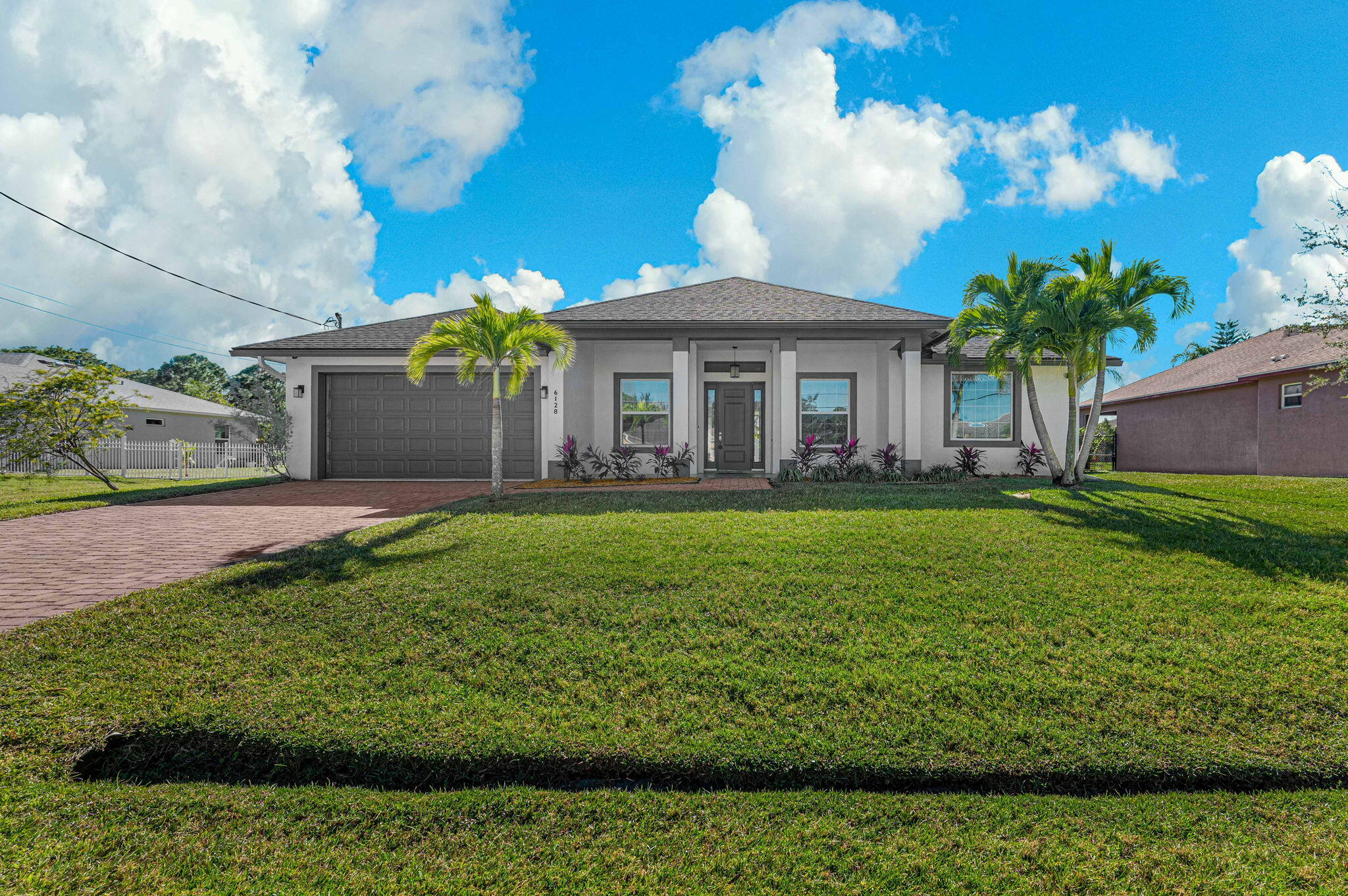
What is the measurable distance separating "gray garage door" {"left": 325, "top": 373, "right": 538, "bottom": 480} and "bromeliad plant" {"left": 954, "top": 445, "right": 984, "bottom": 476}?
10.2 metres

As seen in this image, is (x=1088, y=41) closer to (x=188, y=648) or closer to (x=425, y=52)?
(x=425, y=52)

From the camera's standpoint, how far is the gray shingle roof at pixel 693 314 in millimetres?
12336

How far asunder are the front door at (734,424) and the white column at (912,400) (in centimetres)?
328

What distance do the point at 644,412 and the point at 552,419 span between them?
6.88 feet

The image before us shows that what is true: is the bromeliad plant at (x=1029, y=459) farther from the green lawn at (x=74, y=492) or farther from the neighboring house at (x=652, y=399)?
the green lawn at (x=74, y=492)

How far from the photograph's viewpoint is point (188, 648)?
4270 millimetres

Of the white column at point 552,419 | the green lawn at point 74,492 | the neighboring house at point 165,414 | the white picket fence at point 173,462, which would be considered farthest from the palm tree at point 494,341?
the neighboring house at point 165,414

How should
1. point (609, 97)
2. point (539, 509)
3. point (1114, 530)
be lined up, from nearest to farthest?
point (1114, 530) < point (539, 509) < point (609, 97)

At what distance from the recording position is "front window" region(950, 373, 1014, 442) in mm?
13906

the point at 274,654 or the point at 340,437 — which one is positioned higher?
the point at 340,437

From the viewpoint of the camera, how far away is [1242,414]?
17219 mm

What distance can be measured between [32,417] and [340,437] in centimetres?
527

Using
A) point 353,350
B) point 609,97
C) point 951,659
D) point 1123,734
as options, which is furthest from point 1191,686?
point 353,350

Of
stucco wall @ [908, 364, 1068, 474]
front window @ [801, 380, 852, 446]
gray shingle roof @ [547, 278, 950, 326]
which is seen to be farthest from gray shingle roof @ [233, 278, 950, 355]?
stucco wall @ [908, 364, 1068, 474]
